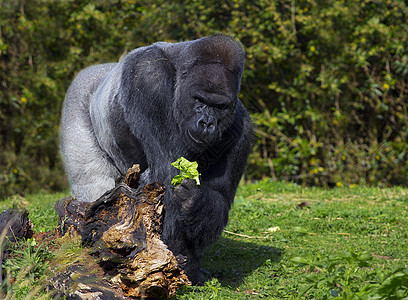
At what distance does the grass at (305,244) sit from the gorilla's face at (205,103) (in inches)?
36.4

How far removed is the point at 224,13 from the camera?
816 cm

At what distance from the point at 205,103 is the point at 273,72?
5.39 m

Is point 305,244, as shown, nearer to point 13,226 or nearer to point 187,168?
point 187,168

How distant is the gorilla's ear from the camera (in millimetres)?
3178

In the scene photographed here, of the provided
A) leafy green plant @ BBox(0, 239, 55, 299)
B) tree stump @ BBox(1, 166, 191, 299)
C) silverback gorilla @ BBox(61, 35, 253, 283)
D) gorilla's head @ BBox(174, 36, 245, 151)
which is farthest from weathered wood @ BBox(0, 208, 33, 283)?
gorilla's head @ BBox(174, 36, 245, 151)

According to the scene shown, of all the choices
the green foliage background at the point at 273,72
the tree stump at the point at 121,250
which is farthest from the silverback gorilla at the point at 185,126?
the green foliage background at the point at 273,72

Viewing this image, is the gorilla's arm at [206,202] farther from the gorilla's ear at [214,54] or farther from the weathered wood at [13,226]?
the weathered wood at [13,226]

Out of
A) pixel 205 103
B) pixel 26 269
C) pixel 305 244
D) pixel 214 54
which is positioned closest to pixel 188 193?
pixel 205 103

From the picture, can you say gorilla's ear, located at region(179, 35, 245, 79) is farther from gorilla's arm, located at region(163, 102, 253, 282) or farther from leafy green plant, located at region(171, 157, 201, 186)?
leafy green plant, located at region(171, 157, 201, 186)

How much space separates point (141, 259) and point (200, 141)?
812 millimetres

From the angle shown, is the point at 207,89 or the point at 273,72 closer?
the point at 207,89

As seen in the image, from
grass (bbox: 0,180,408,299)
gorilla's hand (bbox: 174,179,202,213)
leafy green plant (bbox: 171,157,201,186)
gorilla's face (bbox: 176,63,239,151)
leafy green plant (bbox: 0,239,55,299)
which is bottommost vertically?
grass (bbox: 0,180,408,299)

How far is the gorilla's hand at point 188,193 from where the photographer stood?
3.05 meters

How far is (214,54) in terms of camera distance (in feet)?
10.5
